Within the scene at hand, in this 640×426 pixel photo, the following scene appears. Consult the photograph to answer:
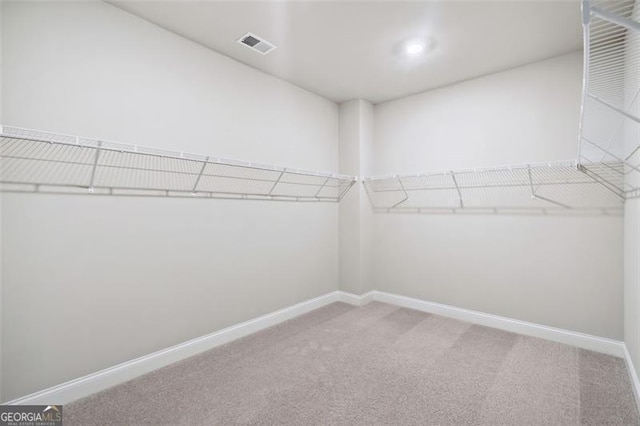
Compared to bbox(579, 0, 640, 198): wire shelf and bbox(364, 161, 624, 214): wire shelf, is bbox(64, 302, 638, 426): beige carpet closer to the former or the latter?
bbox(364, 161, 624, 214): wire shelf

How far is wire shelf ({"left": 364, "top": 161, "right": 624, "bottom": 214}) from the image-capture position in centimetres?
239

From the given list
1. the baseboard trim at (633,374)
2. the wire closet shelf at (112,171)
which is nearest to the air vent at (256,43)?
the wire closet shelf at (112,171)

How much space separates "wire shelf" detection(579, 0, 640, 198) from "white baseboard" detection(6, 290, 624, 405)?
3.93ft

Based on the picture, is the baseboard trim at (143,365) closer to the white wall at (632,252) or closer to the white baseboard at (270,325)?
the white baseboard at (270,325)

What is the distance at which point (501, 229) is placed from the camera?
9.29 ft

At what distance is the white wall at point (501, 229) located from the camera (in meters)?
2.43

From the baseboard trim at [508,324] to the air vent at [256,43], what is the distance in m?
2.66

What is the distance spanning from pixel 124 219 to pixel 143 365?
100 cm

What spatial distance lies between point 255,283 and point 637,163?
279 cm

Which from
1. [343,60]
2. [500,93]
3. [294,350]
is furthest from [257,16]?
[294,350]

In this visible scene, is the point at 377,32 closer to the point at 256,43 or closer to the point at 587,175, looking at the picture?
the point at 256,43

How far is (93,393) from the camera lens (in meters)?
1.87

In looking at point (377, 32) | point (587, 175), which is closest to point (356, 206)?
point (377, 32)

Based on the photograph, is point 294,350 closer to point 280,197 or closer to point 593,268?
point 280,197
